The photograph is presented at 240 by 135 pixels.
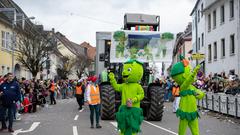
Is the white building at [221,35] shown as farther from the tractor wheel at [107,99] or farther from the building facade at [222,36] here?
the tractor wheel at [107,99]

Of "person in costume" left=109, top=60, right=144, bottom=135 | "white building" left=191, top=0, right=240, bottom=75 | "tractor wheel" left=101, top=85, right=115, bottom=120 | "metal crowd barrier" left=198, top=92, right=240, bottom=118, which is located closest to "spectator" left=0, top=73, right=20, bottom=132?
"tractor wheel" left=101, top=85, right=115, bottom=120

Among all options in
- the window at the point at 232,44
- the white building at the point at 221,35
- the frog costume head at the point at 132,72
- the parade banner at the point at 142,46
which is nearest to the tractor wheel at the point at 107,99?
the parade banner at the point at 142,46

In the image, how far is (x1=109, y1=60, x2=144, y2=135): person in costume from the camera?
9453 millimetres

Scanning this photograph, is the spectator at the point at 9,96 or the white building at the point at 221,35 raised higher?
the white building at the point at 221,35

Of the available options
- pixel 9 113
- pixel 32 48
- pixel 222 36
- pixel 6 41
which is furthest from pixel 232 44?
pixel 9 113

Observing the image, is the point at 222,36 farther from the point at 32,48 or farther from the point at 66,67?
the point at 66,67

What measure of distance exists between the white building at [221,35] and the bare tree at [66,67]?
105ft

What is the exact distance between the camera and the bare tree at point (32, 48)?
139ft

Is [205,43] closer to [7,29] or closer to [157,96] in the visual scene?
[7,29]

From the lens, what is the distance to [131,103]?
948 cm

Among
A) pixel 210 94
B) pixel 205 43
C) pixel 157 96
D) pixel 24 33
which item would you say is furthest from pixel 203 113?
pixel 24 33

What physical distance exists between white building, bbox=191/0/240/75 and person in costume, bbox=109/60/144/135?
23.2 m

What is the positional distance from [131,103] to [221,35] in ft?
93.3

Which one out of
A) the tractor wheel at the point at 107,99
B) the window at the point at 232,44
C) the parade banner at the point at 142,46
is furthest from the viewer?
the window at the point at 232,44
